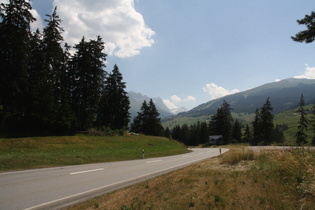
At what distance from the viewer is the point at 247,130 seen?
3492 inches

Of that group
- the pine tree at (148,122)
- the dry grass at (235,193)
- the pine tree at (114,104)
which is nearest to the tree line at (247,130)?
the pine tree at (148,122)

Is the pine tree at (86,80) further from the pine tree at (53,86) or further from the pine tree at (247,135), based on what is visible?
the pine tree at (247,135)

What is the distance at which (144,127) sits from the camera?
74.8 metres

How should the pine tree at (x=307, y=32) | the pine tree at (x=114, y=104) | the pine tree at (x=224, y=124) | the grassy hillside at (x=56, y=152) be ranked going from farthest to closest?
the pine tree at (x=224, y=124), the pine tree at (x=114, y=104), the grassy hillside at (x=56, y=152), the pine tree at (x=307, y=32)

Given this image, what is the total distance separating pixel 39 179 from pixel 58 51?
27.4 m

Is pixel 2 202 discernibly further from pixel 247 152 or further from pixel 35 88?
pixel 35 88

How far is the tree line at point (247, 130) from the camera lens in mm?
58000

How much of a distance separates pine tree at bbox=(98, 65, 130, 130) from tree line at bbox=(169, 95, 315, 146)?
37.6 meters

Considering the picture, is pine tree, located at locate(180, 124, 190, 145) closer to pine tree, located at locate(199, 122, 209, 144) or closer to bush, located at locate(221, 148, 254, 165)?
pine tree, located at locate(199, 122, 209, 144)

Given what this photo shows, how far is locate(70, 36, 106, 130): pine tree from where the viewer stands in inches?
1444

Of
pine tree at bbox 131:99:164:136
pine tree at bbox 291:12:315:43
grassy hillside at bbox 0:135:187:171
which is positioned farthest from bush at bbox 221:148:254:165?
pine tree at bbox 131:99:164:136

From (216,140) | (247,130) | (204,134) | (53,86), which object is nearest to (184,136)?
(204,134)

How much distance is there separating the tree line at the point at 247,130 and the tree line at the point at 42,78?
4343 centimetres

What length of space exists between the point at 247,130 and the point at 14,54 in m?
88.6
